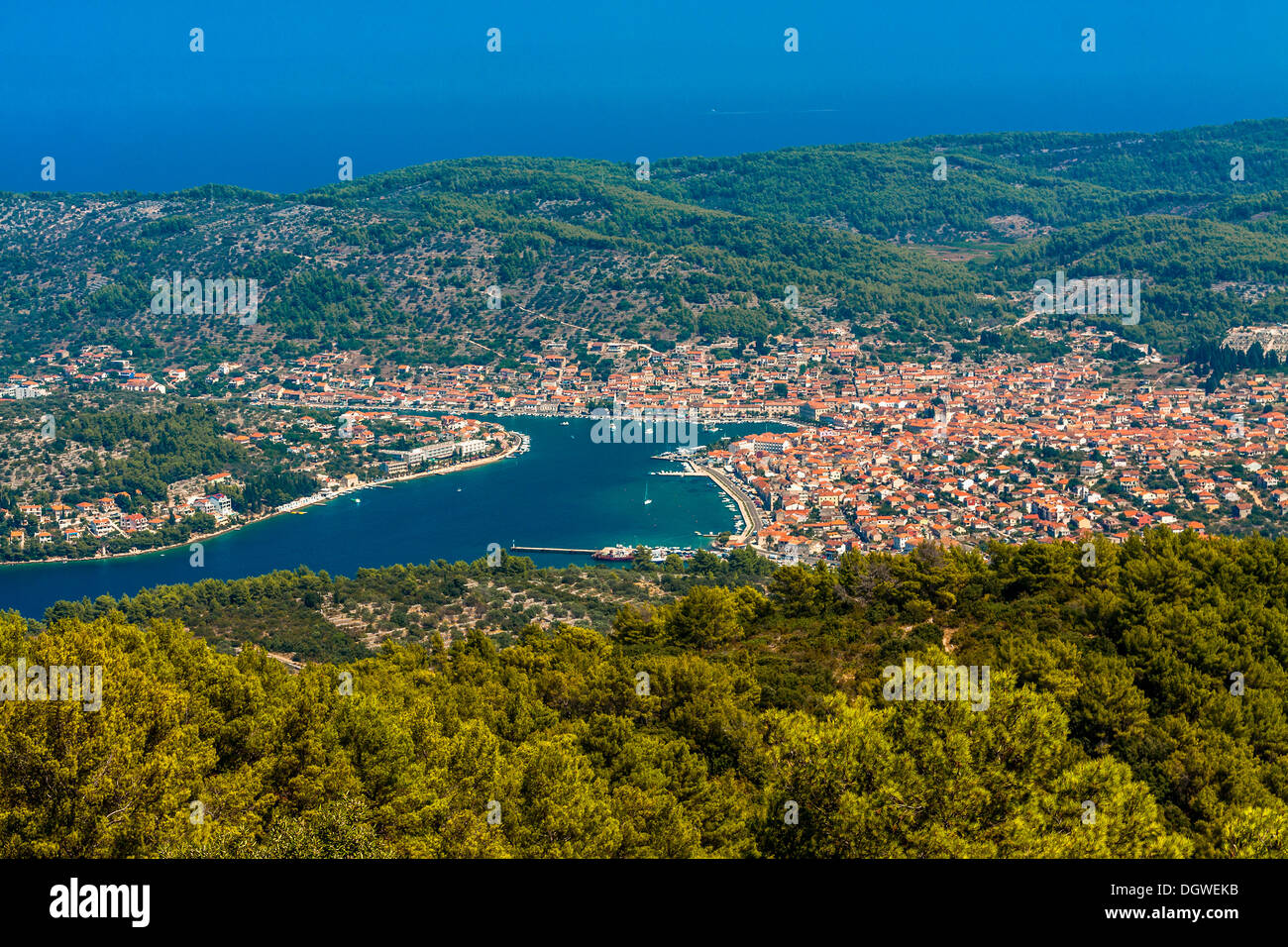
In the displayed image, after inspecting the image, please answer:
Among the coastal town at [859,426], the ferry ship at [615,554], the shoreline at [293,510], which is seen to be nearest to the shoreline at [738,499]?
the coastal town at [859,426]

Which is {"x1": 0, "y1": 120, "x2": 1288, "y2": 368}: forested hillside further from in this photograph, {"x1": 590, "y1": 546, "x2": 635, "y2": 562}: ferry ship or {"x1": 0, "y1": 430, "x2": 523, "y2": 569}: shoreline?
{"x1": 590, "y1": 546, "x2": 635, "y2": 562}: ferry ship

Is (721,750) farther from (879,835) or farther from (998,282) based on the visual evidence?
(998,282)

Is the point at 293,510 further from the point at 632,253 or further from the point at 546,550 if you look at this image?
the point at 632,253

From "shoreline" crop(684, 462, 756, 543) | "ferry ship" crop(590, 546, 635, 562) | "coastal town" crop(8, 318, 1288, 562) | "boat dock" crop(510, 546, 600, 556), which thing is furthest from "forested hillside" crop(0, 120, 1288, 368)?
"ferry ship" crop(590, 546, 635, 562)

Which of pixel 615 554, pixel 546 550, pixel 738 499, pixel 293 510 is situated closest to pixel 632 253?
pixel 738 499

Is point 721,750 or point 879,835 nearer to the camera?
point 879,835

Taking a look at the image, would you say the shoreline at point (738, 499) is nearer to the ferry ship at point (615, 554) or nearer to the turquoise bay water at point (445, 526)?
the turquoise bay water at point (445, 526)

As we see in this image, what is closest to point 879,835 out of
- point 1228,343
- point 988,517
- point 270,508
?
point 988,517
